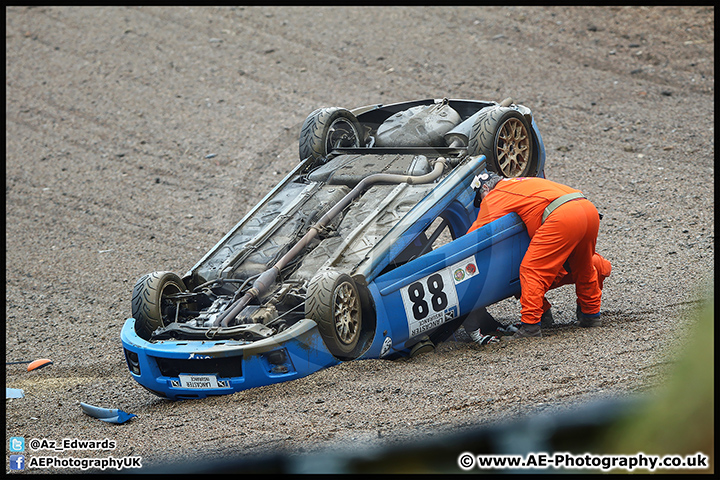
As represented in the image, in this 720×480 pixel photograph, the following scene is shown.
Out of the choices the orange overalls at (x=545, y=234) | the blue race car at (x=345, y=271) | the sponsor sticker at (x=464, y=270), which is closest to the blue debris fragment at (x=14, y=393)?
the blue race car at (x=345, y=271)

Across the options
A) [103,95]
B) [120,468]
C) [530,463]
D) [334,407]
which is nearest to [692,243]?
[334,407]

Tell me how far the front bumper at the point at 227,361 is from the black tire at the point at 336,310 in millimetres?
78

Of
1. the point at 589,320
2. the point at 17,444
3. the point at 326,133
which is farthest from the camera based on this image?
the point at 326,133

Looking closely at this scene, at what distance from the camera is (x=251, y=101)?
630 inches

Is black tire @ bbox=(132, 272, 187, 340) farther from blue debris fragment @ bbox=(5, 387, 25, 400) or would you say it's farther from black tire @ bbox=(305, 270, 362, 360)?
black tire @ bbox=(305, 270, 362, 360)

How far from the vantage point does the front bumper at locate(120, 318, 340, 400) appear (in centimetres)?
582

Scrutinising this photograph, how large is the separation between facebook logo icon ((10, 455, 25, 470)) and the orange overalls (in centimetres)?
394

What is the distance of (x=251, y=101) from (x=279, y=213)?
899 centimetres

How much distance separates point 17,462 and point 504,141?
506 cm

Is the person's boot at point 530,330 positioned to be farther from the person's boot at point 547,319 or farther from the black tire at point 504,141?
the black tire at point 504,141

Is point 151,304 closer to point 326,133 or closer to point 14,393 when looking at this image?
point 14,393

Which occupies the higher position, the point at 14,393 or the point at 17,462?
the point at 17,462

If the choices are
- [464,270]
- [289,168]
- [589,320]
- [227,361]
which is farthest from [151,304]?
[289,168]

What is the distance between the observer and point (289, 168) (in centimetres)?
1361
